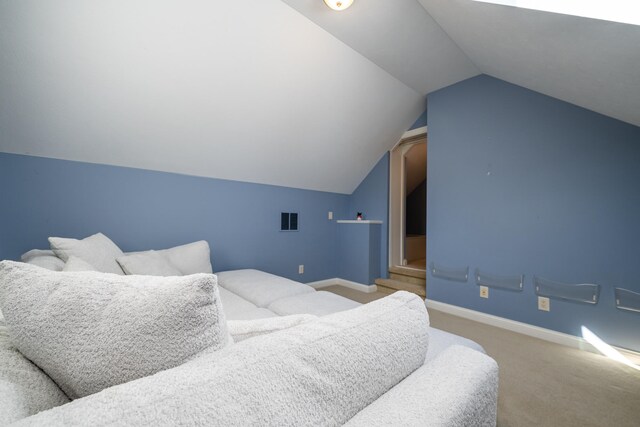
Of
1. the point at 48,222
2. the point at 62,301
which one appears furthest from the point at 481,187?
the point at 48,222

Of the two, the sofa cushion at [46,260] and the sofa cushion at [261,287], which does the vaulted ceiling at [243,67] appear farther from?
the sofa cushion at [261,287]

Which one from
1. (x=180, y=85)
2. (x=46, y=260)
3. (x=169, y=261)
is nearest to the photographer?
(x=46, y=260)

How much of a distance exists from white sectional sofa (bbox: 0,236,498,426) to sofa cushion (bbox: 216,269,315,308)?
3.97ft

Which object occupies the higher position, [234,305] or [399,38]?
[399,38]

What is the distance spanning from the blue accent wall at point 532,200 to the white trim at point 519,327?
0.05 meters

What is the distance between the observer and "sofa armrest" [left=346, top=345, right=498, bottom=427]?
0.48 m

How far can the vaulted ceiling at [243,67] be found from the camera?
5.07 ft

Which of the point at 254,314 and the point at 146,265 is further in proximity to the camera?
the point at 146,265

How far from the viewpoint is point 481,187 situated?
2.69 meters

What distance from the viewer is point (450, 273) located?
9.44ft

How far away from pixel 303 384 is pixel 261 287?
1.65 metres

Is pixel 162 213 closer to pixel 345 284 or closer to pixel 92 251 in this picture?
pixel 92 251

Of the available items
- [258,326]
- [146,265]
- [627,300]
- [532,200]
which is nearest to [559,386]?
[627,300]

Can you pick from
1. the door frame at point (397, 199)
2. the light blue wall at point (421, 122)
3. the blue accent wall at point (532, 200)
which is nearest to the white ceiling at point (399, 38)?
the blue accent wall at point (532, 200)
